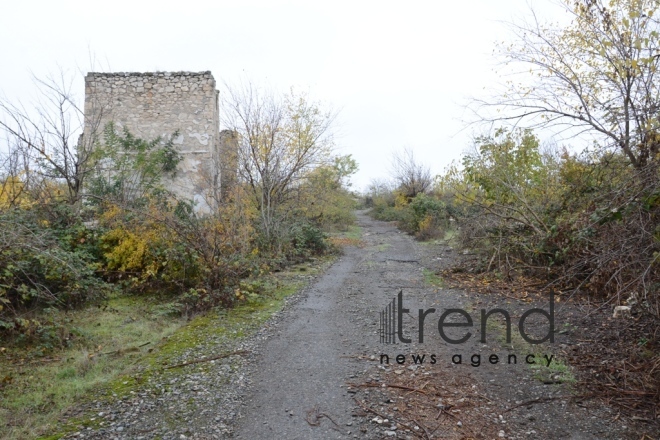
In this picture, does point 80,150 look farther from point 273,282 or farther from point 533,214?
point 533,214

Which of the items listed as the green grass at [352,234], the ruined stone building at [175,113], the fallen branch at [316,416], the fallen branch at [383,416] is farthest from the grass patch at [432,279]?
the green grass at [352,234]

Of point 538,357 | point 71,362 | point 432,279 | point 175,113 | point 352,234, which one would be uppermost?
point 175,113

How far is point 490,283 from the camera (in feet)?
29.3

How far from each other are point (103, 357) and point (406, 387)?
3.57 meters

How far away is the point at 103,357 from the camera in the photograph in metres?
5.17

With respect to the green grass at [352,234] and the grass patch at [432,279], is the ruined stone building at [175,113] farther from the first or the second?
the green grass at [352,234]

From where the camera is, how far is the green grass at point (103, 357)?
3.83 meters

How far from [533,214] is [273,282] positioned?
561 centimetres

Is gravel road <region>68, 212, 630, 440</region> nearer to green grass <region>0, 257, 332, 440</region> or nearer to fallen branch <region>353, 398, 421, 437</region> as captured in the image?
fallen branch <region>353, 398, 421, 437</region>

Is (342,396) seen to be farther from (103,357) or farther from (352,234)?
(352,234)

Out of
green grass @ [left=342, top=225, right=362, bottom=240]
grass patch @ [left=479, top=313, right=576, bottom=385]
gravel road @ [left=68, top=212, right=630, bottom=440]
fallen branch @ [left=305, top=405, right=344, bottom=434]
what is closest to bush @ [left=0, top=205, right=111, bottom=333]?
gravel road @ [left=68, top=212, right=630, bottom=440]

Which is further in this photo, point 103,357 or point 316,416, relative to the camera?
point 103,357

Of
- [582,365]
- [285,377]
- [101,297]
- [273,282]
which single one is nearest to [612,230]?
[582,365]

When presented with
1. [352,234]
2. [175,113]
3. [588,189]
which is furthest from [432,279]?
[352,234]
